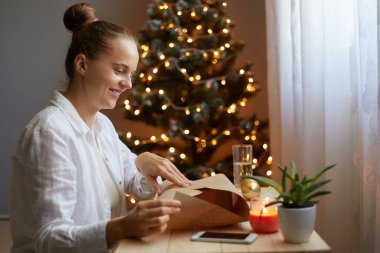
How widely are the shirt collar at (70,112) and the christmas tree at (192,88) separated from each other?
1.65 metres

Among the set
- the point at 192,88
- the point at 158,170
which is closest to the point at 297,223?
the point at 158,170

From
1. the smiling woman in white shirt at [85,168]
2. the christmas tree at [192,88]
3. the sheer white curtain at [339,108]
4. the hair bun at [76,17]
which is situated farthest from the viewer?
the christmas tree at [192,88]

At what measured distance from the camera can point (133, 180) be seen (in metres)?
1.63

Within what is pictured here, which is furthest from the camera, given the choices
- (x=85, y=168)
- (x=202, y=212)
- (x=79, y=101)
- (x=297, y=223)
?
(x=79, y=101)

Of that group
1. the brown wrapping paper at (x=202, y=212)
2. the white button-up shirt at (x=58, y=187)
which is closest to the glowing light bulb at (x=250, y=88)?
the white button-up shirt at (x=58, y=187)

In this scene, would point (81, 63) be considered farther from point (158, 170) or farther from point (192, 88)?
point (192, 88)

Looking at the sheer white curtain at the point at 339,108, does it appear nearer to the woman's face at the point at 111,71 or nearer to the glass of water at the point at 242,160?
the glass of water at the point at 242,160

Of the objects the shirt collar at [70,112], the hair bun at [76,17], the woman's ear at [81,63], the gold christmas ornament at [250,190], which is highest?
the hair bun at [76,17]

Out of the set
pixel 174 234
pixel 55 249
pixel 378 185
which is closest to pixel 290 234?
pixel 174 234

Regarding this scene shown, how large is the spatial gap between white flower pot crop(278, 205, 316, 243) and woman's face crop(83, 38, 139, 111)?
596 millimetres

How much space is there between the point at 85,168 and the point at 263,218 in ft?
1.55

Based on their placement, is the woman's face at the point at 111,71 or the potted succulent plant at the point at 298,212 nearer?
the potted succulent plant at the point at 298,212

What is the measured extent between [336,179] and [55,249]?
50.8 inches

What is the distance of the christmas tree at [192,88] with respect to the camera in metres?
3.05
